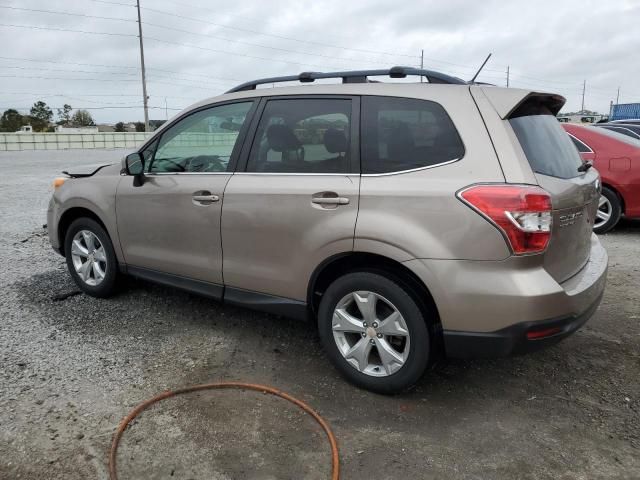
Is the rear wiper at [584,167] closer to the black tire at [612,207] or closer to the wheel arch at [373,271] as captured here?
→ the wheel arch at [373,271]

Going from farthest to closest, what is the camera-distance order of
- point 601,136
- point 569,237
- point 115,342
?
point 601,136 → point 115,342 → point 569,237

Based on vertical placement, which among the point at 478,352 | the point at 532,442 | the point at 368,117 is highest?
the point at 368,117

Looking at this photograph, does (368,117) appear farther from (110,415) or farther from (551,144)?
(110,415)

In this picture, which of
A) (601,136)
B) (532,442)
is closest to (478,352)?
(532,442)

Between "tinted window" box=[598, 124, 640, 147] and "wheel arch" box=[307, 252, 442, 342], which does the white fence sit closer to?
"tinted window" box=[598, 124, 640, 147]

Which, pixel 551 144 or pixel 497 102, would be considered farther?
pixel 551 144

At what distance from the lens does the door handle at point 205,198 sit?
142 inches

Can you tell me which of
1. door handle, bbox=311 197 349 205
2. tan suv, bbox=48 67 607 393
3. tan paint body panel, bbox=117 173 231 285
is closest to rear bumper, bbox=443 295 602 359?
tan suv, bbox=48 67 607 393

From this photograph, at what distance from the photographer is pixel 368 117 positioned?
10.3 ft

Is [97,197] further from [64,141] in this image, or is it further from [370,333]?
[64,141]

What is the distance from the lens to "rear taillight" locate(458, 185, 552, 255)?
8.50ft

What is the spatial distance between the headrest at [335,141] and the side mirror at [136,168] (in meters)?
1.65

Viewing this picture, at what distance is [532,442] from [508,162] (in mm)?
1438

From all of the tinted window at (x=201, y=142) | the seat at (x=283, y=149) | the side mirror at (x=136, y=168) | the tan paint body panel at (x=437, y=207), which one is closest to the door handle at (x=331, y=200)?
the tan paint body panel at (x=437, y=207)
